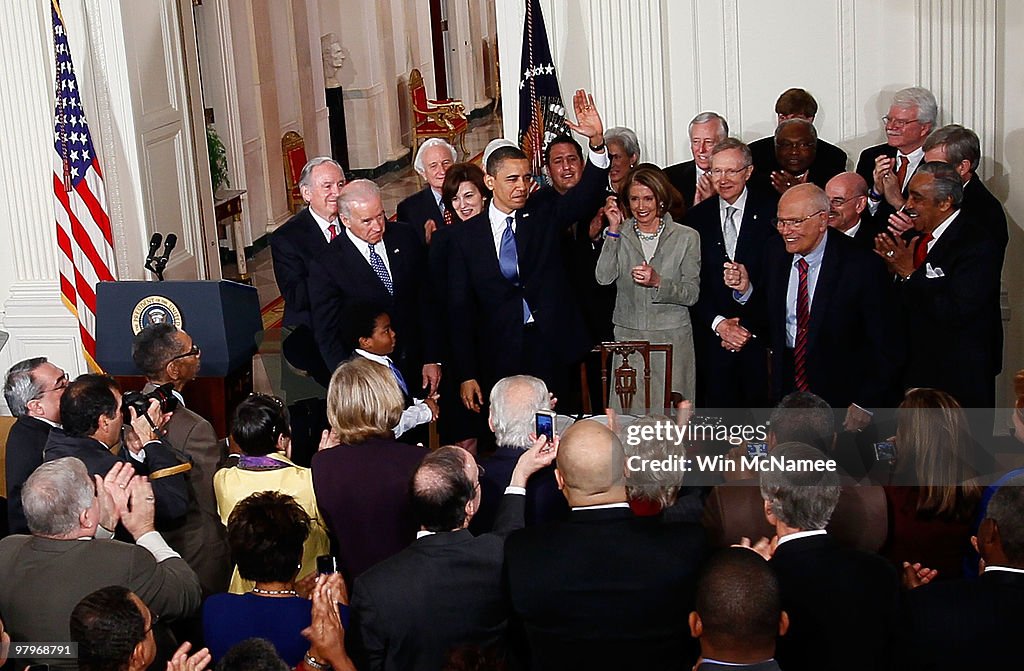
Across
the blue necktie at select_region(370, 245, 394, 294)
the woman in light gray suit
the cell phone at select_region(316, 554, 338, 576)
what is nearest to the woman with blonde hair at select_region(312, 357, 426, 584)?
the cell phone at select_region(316, 554, 338, 576)

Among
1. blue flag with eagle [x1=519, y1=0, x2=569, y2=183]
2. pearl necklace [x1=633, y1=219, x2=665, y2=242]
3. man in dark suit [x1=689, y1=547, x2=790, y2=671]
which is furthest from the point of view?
blue flag with eagle [x1=519, y1=0, x2=569, y2=183]

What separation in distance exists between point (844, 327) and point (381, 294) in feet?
7.15

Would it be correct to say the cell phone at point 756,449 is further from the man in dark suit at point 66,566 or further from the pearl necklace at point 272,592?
the man in dark suit at point 66,566

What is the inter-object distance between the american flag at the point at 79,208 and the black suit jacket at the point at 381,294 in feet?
7.10

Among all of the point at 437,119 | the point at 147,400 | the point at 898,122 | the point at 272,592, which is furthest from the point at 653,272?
the point at 437,119

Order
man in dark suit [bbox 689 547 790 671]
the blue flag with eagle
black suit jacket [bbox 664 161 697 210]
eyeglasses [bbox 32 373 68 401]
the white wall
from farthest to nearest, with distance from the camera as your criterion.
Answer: the blue flag with eagle
the white wall
black suit jacket [bbox 664 161 697 210]
eyeglasses [bbox 32 373 68 401]
man in dark suit [bbox 689 547 790 671]

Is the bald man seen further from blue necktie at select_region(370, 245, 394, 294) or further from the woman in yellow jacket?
blue necktie at select_region(370, 245, 394, 294)

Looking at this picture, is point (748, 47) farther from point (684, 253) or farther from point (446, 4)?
point (446, 4)

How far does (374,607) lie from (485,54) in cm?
2005

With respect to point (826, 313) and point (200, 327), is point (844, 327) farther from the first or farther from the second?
point (200, 327)

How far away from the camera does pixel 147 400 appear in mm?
4668

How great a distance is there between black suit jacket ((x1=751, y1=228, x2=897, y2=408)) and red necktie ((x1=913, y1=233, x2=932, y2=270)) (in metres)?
0.38

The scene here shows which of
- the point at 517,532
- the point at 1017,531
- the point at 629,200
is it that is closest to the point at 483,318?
the point at 629,200

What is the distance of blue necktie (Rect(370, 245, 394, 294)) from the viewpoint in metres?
6.10
